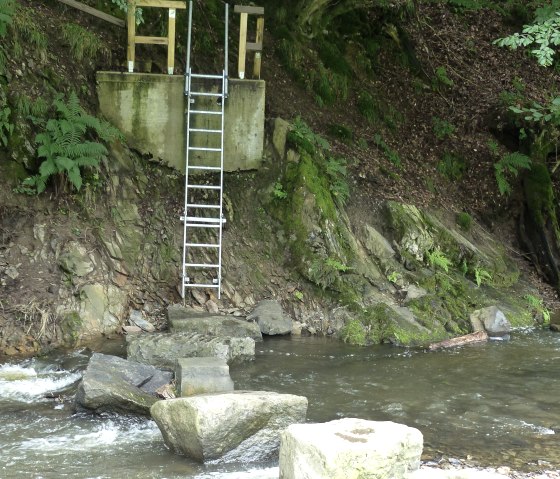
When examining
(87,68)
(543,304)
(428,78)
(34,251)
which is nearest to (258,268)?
(34,251)

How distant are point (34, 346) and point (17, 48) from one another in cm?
484

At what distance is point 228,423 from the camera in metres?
6.76

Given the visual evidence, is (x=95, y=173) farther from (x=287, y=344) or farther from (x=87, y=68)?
(x=287, y=344)

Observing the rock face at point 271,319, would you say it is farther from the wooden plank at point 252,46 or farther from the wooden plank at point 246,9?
the wooden plank at point 246,9

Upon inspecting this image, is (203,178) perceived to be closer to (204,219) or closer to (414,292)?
(204,219)

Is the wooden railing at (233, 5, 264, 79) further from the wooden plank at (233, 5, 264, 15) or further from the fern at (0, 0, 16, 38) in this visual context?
the fern at (0, 0, 16, 38)

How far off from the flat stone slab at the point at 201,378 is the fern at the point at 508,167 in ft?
31.9

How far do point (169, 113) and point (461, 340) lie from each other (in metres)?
6.05

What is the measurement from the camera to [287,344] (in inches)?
440

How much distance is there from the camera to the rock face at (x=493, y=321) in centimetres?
1212

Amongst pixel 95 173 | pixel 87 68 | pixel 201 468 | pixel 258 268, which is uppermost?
pixel 87 68

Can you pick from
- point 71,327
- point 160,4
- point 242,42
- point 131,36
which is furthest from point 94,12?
point 71,327

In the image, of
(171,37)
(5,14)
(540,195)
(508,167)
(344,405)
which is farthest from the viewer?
(508,167)

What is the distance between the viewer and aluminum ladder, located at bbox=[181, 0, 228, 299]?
39.6 ft
